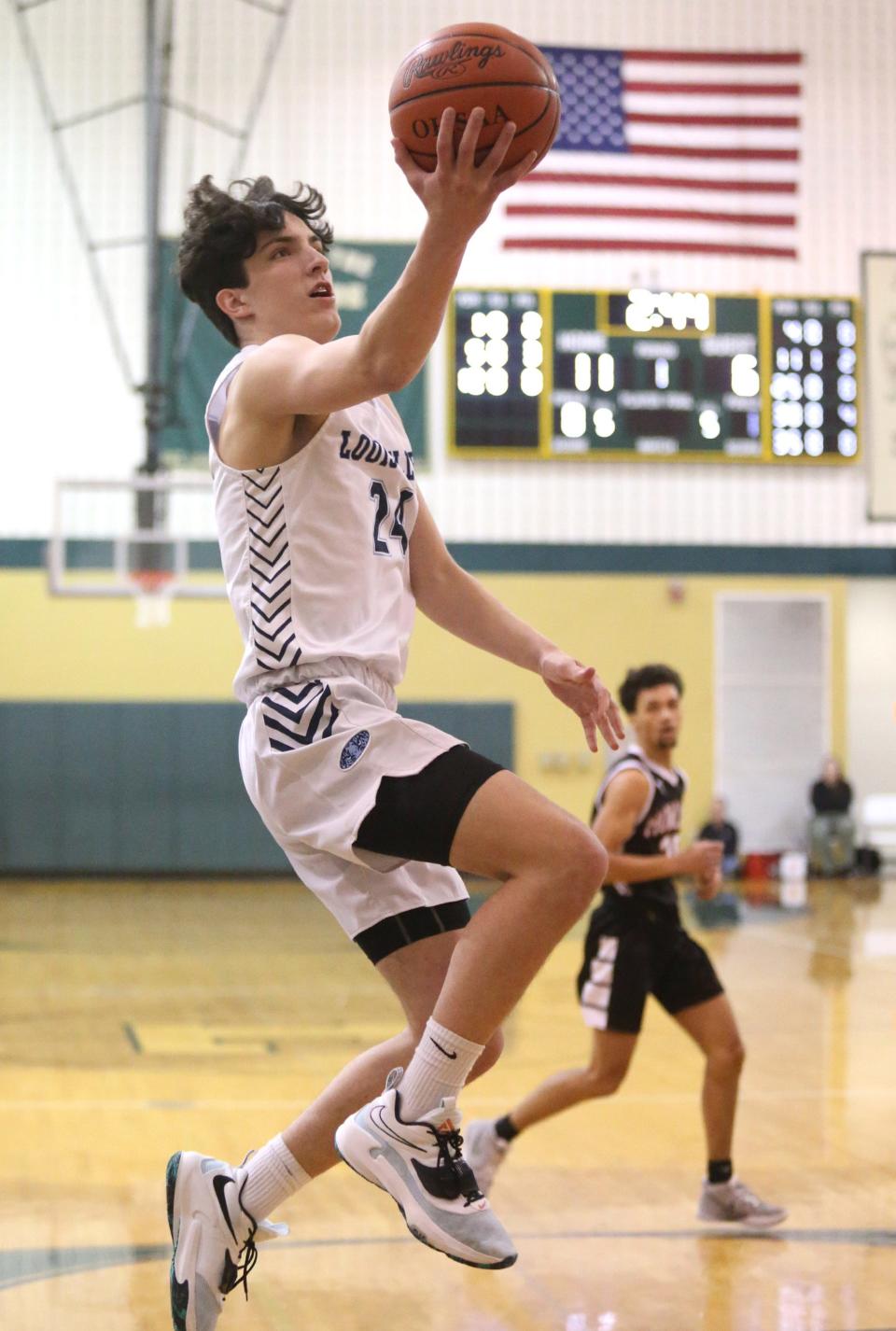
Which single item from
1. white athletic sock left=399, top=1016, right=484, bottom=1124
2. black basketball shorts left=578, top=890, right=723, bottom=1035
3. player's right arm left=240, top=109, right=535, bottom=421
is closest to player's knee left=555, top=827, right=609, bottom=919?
white athletic sock left=399, top=1016, right=484, bottom=1124

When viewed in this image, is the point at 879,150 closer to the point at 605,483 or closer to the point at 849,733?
the point at 605,483

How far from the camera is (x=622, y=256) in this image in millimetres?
17406

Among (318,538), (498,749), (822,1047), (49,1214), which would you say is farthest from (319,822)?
(498,749)

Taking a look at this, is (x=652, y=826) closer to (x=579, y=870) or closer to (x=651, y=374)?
(x=579, y=870)

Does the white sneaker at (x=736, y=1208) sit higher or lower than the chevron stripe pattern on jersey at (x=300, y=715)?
lower

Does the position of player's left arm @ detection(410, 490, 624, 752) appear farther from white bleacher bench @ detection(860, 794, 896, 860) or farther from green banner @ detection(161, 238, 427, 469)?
white bleacher bench @ detection(860, 794, 896, 860)

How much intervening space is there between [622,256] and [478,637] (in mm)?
14810

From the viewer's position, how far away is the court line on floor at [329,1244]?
4293mm

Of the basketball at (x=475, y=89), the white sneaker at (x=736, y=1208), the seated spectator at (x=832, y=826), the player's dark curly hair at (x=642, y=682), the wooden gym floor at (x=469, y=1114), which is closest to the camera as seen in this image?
the basketball at (x=475, y=89)

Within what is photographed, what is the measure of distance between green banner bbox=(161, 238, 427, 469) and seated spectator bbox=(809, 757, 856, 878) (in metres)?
5.74

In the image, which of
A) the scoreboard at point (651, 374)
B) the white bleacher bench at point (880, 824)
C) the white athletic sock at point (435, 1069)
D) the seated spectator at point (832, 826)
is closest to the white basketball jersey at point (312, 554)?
the white athletic sock at point (435, 1069)

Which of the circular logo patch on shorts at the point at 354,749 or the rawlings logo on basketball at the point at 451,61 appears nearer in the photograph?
the rawlings logo on basketball at the point at 451,61

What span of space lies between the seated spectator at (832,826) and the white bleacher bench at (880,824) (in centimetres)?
28

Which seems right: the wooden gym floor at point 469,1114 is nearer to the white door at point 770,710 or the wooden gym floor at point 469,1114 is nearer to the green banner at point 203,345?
the green banner at point 203,345
